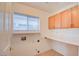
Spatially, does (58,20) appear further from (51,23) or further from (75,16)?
(75,16)

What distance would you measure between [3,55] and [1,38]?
216 millimetres

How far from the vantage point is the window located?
1495 mm

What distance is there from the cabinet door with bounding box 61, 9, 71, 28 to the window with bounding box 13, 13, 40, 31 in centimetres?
34

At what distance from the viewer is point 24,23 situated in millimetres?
1503

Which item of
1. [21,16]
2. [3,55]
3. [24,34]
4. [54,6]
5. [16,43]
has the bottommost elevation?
[3,55]

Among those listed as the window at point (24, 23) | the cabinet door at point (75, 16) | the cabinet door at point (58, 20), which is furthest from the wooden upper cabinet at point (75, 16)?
the window at point (24, 23)

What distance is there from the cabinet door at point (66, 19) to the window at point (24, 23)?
0.34 meters

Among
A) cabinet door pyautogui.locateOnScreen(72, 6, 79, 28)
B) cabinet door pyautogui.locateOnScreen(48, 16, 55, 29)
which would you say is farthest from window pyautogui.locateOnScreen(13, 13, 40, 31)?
cabinet door pyautogui.locateOnScreen(72, 6, 79, 28)

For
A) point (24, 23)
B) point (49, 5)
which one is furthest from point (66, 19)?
point (24, 23)

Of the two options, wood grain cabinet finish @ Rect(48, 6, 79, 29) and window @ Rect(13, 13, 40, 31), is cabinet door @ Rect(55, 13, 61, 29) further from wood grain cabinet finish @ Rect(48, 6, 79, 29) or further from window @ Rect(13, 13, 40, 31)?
window @ Rect(13, 13, 40, 31)

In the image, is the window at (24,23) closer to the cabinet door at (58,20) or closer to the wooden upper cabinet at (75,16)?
the cabinet door at (58,20)

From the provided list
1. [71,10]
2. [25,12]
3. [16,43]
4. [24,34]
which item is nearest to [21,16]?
[25,12]

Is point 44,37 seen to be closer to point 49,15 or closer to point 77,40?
point 49,15

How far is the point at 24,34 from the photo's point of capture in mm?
1527
